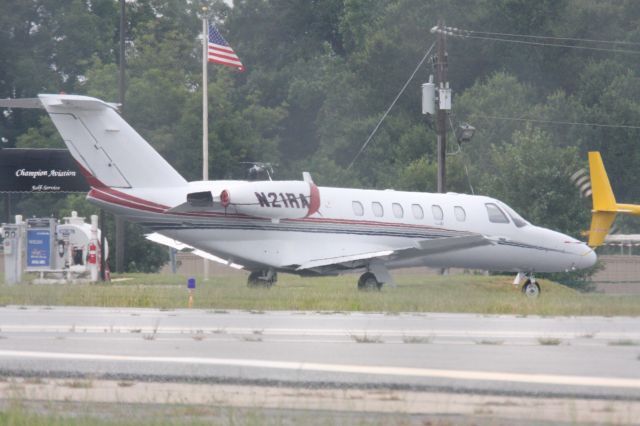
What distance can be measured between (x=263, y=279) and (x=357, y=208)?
2858 mm

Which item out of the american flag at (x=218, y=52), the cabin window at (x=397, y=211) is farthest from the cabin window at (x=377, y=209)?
the american flag at (x=218, y=52)

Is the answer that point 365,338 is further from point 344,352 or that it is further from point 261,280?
point 261,280

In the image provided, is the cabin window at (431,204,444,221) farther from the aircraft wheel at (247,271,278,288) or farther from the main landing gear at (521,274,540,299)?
the aircraft wheel at (247,271,278,288)

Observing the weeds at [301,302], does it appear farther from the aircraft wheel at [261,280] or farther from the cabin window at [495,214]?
the cabin window at [495,214]

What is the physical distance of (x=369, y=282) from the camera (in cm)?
3106

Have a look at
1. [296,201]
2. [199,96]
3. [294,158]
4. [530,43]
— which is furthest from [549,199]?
[294,158]

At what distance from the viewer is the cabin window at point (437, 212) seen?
3262 centimetres

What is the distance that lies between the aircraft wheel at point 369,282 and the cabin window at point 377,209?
1.59 m

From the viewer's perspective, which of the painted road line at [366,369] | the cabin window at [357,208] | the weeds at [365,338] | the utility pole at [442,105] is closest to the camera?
the painted road line at [366,369]

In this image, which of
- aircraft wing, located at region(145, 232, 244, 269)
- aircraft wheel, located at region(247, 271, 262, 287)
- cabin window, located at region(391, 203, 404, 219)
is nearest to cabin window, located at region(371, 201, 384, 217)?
cabin window, located at region(391, 203, 404, 219)

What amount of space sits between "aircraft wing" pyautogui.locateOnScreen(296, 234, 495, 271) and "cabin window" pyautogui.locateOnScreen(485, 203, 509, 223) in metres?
2.20

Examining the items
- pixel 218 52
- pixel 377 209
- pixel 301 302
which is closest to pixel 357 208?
pixel 377 209

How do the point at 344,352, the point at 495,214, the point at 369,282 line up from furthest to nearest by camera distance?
the point at 495,214, the point at 369,282, the point at 344,352

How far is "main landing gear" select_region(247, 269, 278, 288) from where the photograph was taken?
31312 millimetres
